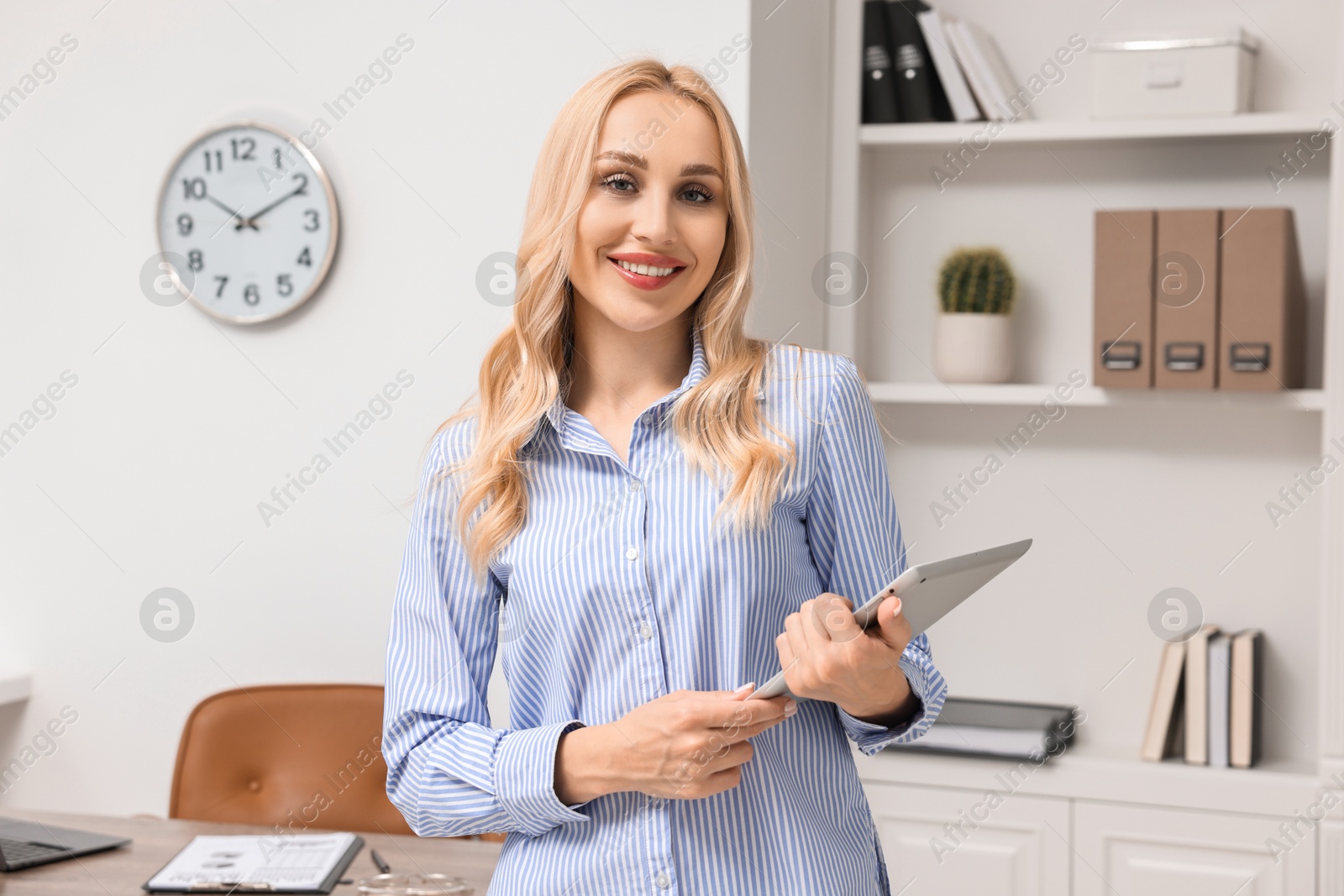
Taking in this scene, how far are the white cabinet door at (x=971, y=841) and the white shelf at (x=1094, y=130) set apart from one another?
1350mm

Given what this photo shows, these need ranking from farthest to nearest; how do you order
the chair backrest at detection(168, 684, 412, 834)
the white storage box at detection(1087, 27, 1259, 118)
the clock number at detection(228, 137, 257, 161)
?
the clock number at detection(228, 137, 257, 161) → the white storage box at detection(1087, 27, 1259, 118) → the chair backrest at detection(168, 684, 412, 834)

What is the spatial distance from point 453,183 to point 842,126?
0.84 meters

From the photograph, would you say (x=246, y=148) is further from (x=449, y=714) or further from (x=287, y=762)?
(x=449, y=714)

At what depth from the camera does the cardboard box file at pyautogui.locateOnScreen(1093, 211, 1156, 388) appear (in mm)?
2383

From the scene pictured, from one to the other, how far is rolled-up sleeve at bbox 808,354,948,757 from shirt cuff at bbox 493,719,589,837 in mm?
269

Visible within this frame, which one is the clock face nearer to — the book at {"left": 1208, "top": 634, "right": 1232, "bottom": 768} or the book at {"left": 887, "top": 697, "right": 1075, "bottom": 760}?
the book at {"left": 887, "top": 697, "right": 1075, "bottom": 760}

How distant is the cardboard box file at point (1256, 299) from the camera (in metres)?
2.31

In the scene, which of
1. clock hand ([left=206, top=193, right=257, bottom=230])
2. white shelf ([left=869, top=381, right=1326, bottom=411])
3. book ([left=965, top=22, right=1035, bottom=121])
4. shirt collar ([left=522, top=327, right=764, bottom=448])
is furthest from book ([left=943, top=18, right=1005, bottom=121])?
shirt collar ([left=522, top=327, right=764, bottom=448])

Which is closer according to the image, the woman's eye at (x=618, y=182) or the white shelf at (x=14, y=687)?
the woman's eye at (x=618, y=182)

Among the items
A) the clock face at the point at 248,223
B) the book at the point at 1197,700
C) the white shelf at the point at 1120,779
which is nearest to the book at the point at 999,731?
the white shelf at the point at 1120,779

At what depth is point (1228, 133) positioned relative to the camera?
243 centimetres

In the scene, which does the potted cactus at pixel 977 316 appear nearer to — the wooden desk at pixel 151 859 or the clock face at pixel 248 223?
the clock face at pixel 248 223

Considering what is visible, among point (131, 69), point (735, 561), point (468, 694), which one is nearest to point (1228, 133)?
point (735, 561)

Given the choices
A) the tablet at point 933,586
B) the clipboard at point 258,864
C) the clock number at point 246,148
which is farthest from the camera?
the clock number at point 246,148
